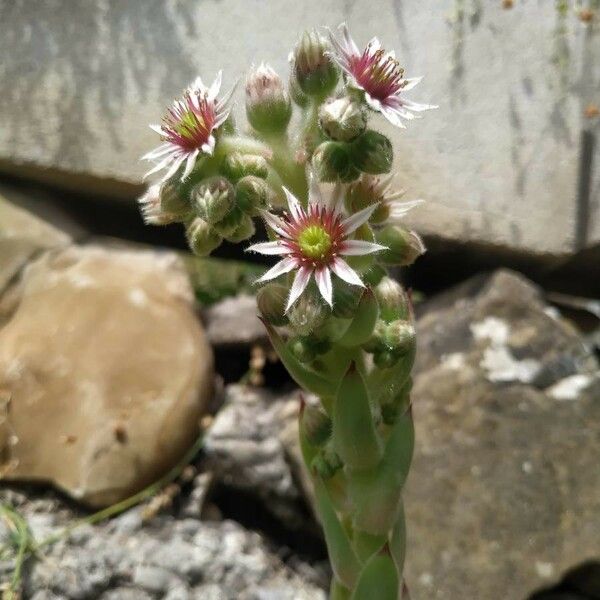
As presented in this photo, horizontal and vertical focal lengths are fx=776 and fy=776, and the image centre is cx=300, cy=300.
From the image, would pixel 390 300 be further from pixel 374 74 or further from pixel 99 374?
pixel 99 374

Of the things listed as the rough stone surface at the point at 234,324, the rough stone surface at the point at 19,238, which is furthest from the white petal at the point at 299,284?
the rough stone surface at the point at 19,238

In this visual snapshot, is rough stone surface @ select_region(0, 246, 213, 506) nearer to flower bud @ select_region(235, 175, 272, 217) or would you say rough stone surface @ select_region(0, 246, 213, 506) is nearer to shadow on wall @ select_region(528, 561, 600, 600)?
shadow on wall @ select_region(528, 561, 600, 600)

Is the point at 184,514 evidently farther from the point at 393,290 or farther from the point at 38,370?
the point at 393,290

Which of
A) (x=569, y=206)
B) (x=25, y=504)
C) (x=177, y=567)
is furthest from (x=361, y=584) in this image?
(x=569, y=206)

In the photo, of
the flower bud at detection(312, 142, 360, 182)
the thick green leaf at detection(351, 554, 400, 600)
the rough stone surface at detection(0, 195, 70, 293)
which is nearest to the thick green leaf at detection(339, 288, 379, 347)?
the flower bud at detection(312, 142, 360, 182)

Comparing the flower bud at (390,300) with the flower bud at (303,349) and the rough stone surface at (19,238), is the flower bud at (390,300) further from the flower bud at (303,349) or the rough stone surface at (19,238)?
the rough stone surface at (19,238)

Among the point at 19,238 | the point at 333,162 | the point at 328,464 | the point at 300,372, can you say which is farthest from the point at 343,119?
the point at 19,238
